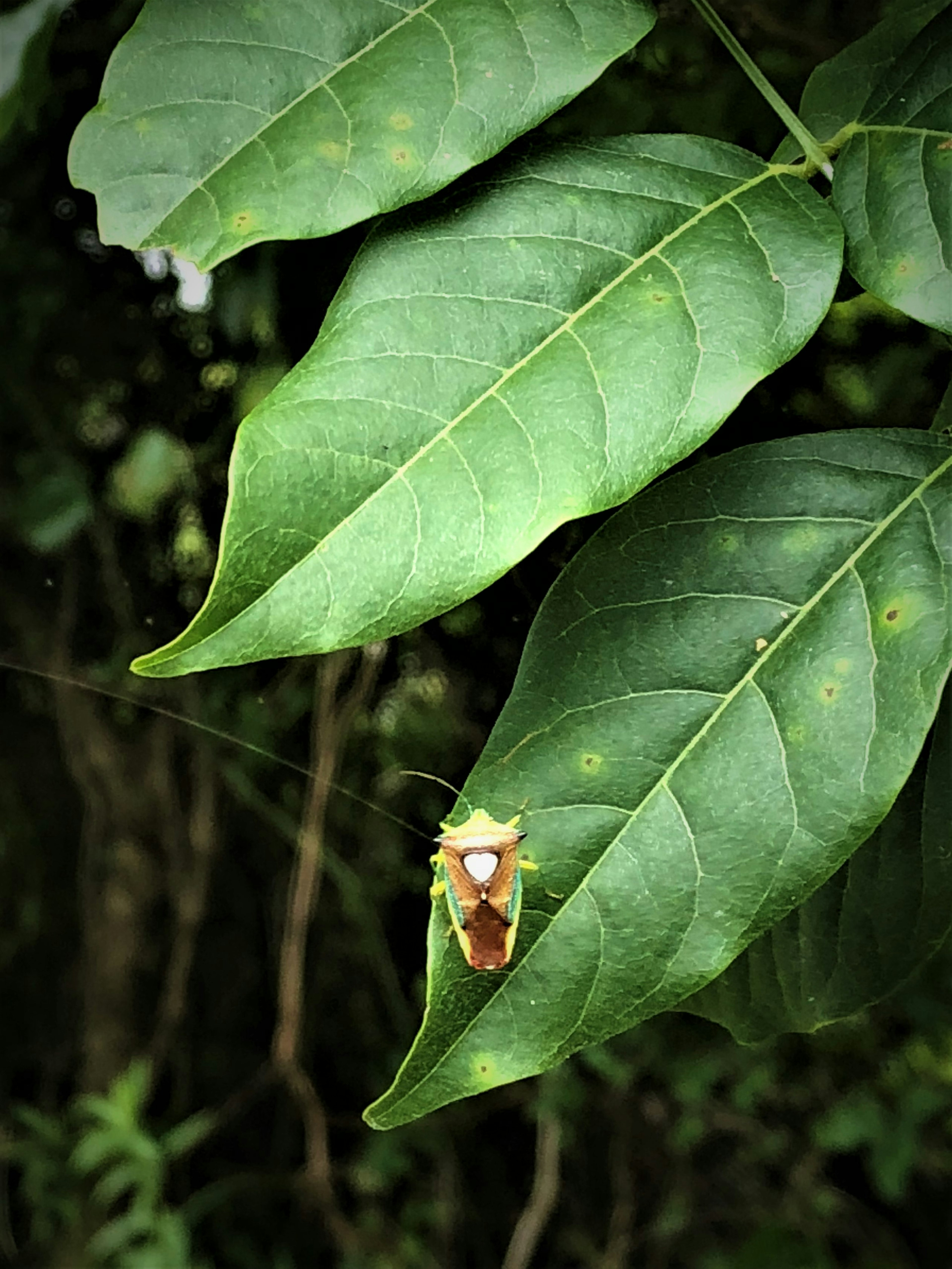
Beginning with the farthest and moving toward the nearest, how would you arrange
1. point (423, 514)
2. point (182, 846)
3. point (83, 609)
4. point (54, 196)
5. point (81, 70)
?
point (182, 846) → point (83, 609) → point (54, 196) → point (81, 70) → point (423, 514)

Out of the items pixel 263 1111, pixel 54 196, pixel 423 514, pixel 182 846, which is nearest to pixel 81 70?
pixel 54 196

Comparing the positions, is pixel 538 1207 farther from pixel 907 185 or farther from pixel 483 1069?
pixel 907 185

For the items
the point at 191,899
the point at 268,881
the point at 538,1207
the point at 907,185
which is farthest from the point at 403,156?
the point at 538,1207

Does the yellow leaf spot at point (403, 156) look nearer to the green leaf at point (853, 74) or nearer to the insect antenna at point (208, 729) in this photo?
the green leaf at point (853, 74)

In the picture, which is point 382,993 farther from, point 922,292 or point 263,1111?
point 922,292

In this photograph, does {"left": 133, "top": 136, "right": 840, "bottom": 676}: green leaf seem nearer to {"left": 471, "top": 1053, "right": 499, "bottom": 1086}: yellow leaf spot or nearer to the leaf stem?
the leaf stem

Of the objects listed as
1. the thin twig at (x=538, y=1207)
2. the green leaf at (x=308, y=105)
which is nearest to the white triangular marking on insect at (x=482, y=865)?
the green leaf at (x=308, y=105)

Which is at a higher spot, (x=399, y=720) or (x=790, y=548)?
(x=790, y=548)
